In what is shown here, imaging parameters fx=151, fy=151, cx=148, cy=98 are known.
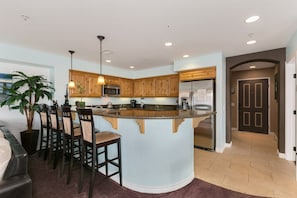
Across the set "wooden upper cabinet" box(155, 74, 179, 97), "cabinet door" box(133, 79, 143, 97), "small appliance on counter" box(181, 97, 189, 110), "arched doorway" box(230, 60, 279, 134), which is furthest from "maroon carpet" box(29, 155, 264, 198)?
"arched doorway" box(230, 60, 279, 134)

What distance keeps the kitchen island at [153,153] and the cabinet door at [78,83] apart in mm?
2540

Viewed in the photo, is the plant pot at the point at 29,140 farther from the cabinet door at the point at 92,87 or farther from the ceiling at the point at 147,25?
the ceiling at the point at 147,25

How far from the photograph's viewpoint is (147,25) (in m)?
2.43

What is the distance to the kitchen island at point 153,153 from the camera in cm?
222

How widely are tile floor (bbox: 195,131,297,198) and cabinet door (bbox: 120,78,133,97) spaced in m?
3.39

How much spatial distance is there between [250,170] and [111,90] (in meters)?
4.36

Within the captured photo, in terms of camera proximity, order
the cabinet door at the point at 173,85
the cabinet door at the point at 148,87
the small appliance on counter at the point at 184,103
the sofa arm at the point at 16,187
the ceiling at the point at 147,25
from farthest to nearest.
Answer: the cabinet door at the point at 148,87 → the cabinet door at the point at 173,85 → the small appliance on counter at the point at 184,103 → the ceiling at the point at 147,25 → the sofa arm at the point at 16,187

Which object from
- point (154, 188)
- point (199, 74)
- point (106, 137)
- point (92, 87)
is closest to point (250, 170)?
point (154, 188)

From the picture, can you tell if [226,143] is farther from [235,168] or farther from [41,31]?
[41,31]

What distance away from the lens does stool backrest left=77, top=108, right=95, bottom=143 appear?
1.98m

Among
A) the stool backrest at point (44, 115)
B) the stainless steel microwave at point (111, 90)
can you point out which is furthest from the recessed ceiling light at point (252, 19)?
the stainless steel microwave at point (111, 90)

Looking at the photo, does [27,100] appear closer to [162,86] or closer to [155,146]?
[155,146]

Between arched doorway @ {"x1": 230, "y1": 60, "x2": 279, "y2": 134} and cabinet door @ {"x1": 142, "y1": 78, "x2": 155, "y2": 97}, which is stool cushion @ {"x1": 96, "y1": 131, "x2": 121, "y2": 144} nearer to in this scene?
cabinet door @ {"x1": 142, "y1": 78, "x2": 155, "y2": 97}

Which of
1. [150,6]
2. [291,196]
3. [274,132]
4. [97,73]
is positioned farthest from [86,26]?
[274,132]
